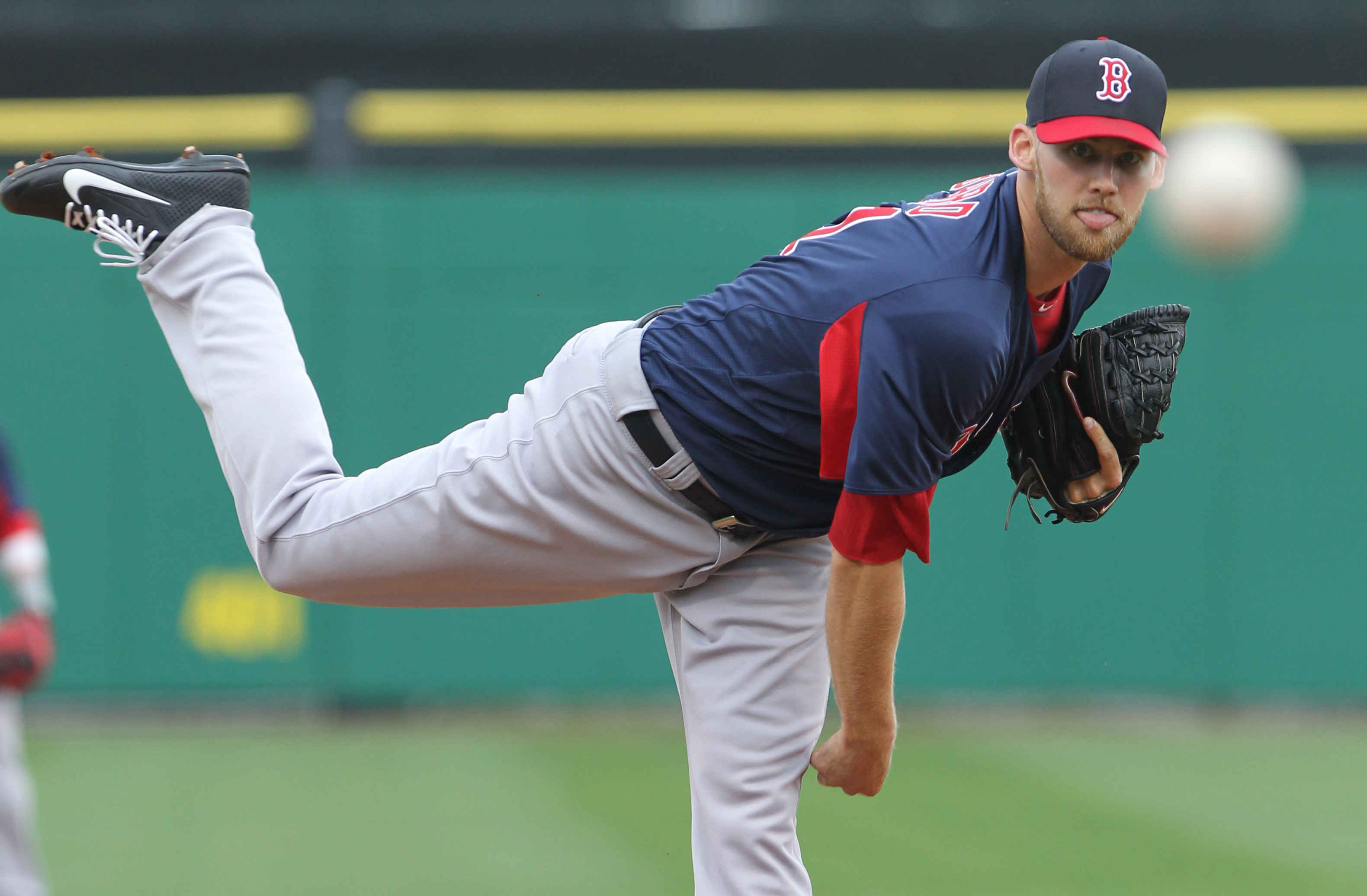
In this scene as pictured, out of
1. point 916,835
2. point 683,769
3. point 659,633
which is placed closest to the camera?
point 916,835

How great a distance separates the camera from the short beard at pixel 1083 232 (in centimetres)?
289

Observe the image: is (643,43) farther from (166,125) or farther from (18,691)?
(18,691)

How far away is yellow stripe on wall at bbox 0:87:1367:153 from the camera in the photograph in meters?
8.50

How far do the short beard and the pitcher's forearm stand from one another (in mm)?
657

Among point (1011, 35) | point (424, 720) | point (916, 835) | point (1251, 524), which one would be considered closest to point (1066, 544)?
point (1251, 524)

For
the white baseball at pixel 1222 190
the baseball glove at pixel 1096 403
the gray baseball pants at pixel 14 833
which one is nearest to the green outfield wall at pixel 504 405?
the white baseball at pixel 1222 190

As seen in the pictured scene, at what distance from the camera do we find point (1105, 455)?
3377mm

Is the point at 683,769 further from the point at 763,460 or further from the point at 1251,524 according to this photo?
the point at 763,460

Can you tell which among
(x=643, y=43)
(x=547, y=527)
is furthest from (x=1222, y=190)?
(x=643, y=43)

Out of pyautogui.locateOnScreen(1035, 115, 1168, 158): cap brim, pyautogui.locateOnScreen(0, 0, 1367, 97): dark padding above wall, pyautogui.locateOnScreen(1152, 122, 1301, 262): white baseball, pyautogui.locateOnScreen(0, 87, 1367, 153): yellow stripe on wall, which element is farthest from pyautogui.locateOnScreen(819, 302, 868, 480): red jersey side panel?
pyautogui.locateOnScreen(0, 0, 1367, 97): dark padding above wall

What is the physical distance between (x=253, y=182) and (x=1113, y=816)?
5.26 metres

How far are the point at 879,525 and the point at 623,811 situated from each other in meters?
3.84

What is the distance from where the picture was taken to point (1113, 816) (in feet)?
21.3

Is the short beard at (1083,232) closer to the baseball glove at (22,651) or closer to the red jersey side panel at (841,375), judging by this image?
the red jersey side panel at (841,375)
